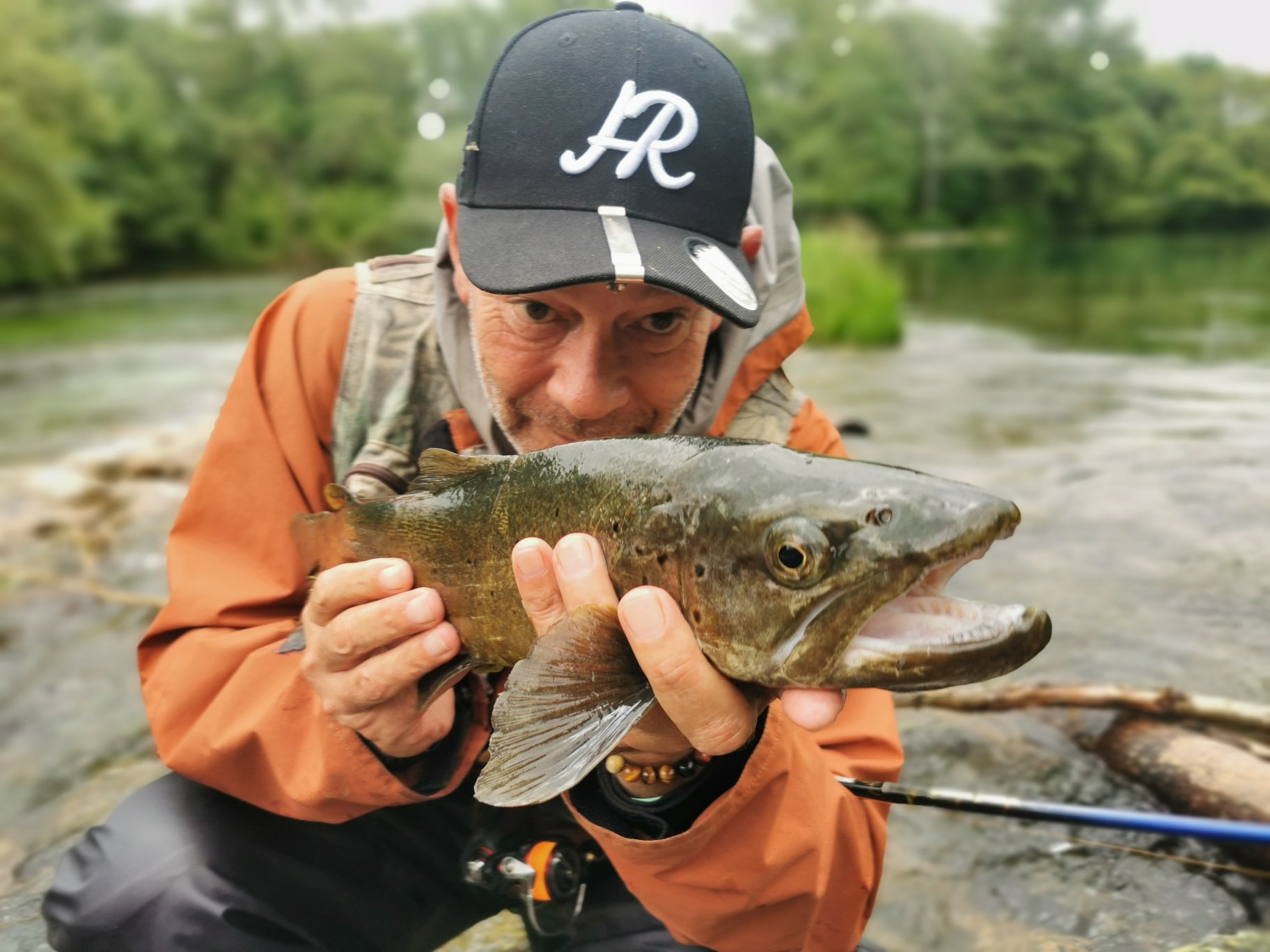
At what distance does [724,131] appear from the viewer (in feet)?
7.91

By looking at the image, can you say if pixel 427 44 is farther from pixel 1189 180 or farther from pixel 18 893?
pixel 18 893

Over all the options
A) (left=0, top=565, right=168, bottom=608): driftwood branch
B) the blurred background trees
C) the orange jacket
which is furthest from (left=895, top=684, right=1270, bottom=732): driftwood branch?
the blurred background trees

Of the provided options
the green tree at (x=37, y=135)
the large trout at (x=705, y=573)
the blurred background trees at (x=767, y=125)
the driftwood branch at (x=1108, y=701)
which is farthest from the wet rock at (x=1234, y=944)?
the blurred background trees at (x=767, y=125)

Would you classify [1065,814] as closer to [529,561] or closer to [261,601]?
[529,561]

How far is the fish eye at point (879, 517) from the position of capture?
1489mm

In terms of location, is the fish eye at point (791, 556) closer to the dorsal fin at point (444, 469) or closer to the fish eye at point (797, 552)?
the fish eye at point (797, 552)

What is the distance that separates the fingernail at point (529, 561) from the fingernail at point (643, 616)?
213 millimetres

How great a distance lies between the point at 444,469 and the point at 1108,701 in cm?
303

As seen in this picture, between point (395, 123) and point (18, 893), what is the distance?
228 feet

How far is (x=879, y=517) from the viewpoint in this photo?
1496mm

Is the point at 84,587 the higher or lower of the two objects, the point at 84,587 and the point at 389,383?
the lower

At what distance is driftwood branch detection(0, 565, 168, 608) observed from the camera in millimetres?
6199

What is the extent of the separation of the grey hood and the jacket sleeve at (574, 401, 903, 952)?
3.11ft

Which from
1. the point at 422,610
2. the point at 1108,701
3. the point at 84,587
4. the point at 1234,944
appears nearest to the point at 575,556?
the point at 422,610
